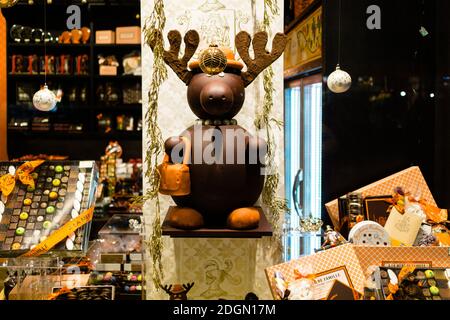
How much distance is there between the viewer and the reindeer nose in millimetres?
1887

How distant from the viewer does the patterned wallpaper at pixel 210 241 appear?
90.7 inches

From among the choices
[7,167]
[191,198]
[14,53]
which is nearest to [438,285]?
[191,198]

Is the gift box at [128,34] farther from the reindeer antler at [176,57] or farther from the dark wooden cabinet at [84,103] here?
the reindeer antler at [176,57]

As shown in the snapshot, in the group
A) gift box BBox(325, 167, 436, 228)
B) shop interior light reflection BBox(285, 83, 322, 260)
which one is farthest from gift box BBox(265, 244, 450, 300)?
shop interior light reflection BBox(285, 83, 322, 260)

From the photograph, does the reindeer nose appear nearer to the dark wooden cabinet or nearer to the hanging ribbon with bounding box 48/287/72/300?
the hanging ribbon with bounding box 48/287/72/300

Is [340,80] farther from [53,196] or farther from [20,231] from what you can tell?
[20,231]

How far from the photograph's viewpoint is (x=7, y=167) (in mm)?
2174

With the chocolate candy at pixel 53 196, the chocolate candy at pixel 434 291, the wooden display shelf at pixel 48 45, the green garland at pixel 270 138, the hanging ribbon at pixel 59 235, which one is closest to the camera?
the chocolate candy at pixel 434 291

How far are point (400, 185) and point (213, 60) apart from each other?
1103mm

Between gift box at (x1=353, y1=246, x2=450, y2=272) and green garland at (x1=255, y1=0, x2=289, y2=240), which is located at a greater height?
green garland at (x1=255, y1=0, x2=289, y2=240)

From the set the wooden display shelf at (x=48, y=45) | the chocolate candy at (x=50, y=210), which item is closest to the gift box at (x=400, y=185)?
the chocolate candy at (x=50, y=210)

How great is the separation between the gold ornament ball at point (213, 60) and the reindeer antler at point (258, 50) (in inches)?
5.5

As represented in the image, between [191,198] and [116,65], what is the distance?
306cm
